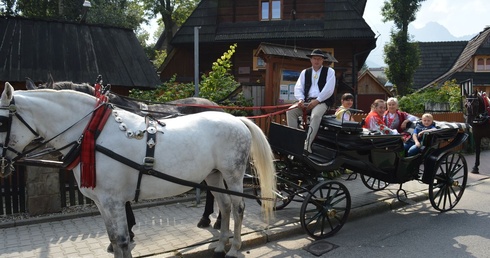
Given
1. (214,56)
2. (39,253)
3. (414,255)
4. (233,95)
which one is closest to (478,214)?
(414,255)

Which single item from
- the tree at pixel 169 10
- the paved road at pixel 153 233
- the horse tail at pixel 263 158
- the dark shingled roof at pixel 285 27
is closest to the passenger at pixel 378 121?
the paved road at pixel 153 233

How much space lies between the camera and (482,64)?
24094mm

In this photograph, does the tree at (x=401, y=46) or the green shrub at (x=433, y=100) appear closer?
the green shrub at (x=433, y=100)

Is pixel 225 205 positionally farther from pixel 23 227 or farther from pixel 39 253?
pixel 23 227

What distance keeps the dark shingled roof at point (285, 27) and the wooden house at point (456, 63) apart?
11.2 metres

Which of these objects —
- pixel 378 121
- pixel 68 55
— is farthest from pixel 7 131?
pixel 68 55

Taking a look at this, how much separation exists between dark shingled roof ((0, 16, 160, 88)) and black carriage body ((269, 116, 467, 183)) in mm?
6123

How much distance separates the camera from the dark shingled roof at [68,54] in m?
8.80

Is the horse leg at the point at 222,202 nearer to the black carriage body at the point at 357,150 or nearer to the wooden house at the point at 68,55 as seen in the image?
the black carriage body at the point at 357,150

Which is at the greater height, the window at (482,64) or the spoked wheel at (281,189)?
the window at (482,64)

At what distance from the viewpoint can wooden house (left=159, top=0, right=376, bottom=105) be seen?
14727 millimetres

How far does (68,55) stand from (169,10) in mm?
17032

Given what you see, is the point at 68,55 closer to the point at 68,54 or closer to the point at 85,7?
the point at 68,54

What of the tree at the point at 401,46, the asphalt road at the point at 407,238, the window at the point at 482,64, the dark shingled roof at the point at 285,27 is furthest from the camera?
the window at the point at 482,64
